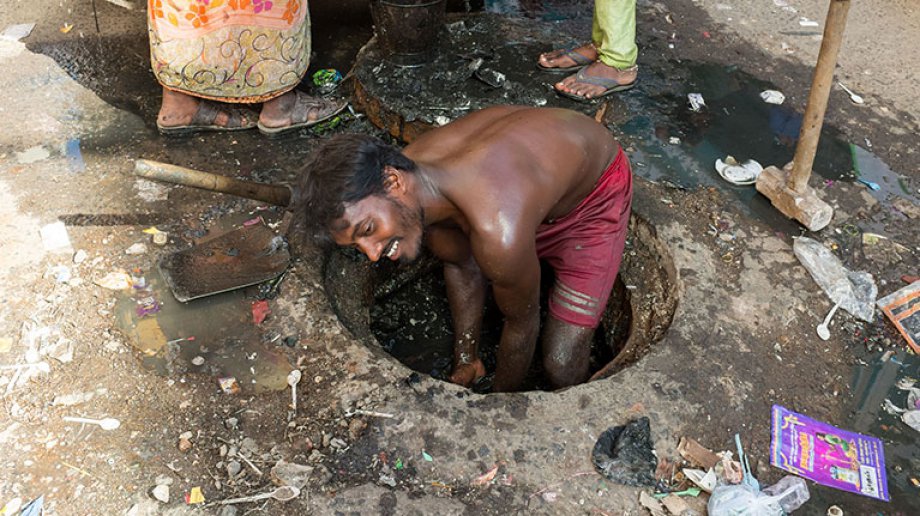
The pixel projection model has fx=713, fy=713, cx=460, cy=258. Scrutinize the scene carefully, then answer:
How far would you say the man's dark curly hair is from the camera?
1.98 m

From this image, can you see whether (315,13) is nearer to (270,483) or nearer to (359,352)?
(359,352)

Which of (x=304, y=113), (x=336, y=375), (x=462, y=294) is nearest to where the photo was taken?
(x=336, y=375)

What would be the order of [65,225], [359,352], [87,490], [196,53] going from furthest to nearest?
[196,53], [65,225], [359,352], [87,490]

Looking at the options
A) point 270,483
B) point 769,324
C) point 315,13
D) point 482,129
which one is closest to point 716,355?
point 769,324

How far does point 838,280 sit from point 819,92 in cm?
72

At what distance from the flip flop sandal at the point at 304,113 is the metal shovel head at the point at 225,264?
2.70ft

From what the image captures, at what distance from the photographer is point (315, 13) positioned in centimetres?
453

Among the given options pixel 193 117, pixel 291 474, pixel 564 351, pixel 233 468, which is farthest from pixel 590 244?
pixel 193 117

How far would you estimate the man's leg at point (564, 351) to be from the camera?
272 centimetres

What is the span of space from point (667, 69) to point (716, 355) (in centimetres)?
203

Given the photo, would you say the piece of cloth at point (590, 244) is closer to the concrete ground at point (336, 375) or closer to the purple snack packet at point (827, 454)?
the concrete ground at point (336, 375)

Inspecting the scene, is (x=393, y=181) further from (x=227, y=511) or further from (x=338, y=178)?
(x=227, y=511)

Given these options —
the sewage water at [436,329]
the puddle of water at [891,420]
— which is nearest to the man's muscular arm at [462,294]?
the sewage water at [436,329]

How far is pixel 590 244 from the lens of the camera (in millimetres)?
2662
